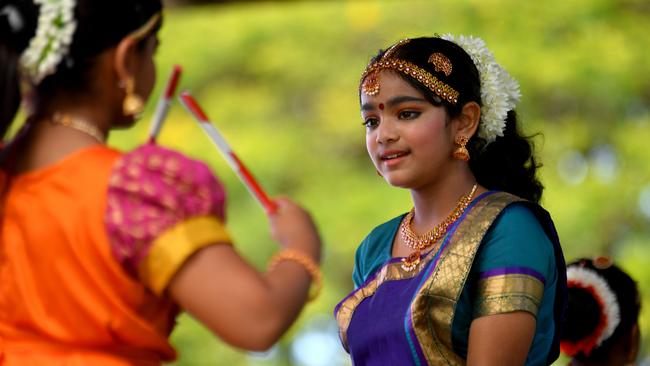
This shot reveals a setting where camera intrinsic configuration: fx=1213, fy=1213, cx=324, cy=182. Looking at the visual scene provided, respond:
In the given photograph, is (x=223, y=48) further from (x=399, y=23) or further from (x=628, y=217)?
(x=628, y=217)

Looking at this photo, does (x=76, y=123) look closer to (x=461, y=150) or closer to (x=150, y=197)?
(x=150, y=197)

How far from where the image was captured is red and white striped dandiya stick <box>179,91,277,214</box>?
2.15m

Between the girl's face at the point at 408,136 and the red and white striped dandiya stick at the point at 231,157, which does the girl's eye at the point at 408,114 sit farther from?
the red and white striped dandiya stick at the point at 231,157

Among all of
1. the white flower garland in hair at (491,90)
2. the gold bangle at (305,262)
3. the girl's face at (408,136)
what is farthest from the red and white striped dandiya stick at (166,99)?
the white flower garland in hair at (491,90)

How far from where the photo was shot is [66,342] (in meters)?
2.06

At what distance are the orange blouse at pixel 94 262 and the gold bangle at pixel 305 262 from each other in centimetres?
10

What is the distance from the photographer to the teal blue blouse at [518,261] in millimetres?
2514

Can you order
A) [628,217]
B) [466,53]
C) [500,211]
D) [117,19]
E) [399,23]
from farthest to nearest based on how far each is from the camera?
[399,23]
[628,217]
[466,53]
[500,211]
[117,19]

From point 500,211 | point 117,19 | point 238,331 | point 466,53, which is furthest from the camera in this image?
point 466,53

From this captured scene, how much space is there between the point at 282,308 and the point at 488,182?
0.94m

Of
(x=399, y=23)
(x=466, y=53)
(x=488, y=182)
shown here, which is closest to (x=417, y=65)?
(x=466, y=53)

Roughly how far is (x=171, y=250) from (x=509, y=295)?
0.78 meters

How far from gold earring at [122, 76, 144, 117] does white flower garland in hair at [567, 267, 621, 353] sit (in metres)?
1.57

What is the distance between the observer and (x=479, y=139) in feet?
9.05
